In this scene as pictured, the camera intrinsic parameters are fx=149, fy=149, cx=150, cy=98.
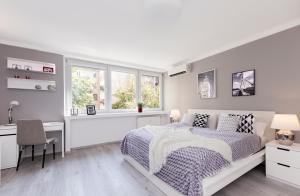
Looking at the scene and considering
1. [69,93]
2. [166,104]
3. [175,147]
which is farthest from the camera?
[166,104]

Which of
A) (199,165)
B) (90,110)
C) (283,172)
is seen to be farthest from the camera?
(90,110)

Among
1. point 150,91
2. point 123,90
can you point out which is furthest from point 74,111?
point 150,91

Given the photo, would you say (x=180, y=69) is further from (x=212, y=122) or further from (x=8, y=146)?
(x=8, y=146)

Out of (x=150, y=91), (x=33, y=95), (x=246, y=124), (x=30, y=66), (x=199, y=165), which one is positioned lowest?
(x=199, y=165)

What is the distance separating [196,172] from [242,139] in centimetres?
117

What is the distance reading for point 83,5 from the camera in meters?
1.92

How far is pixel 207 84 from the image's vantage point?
3.88 metres

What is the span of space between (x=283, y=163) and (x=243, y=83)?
5.21 feet

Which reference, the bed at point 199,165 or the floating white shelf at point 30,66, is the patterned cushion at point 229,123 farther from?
the floating white shelf at point 30,66

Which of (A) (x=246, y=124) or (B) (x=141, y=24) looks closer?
(B) (x=141, y=24)

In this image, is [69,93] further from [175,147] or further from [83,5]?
[175,147]

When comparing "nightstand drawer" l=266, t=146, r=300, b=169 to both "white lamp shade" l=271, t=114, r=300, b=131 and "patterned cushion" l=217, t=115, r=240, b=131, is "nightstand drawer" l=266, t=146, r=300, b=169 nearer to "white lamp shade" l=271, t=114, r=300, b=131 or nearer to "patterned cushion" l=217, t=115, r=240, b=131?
"white lamp shade" l=271, t=114, r=300, b=131

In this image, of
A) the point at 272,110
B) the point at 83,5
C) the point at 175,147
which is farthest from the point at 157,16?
the point at 272,110

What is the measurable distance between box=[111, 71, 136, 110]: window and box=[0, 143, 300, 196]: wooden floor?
2.06 m
